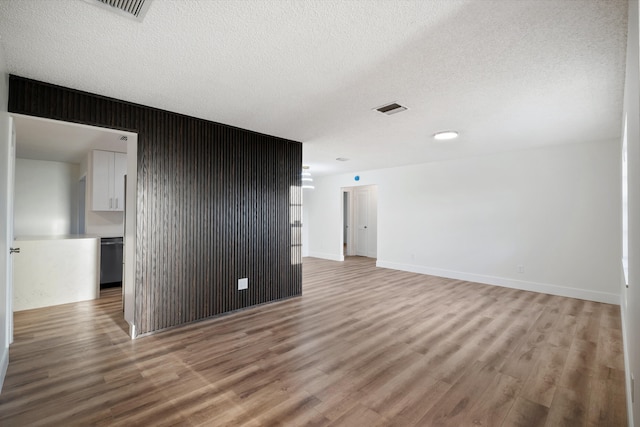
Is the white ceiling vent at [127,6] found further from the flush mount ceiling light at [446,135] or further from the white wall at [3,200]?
the flush mount ceiling light at [446,135]

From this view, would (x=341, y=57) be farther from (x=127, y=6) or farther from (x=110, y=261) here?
(x=110, y=261)

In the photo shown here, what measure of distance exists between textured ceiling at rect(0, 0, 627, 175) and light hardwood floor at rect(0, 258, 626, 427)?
258 centimetres

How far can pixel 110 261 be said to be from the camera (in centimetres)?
556

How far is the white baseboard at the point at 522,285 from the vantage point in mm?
4689

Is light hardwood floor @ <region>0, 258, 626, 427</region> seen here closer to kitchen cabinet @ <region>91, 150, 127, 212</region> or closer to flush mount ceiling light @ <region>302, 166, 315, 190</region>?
kitchen cabinet @ <region>91, 150, 127, 212</region>

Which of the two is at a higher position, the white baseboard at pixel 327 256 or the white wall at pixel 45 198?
the white wall at pixel 45 198

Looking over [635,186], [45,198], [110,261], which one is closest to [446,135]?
[635,186]

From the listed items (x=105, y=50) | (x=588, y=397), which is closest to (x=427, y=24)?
(x=105, y=50)

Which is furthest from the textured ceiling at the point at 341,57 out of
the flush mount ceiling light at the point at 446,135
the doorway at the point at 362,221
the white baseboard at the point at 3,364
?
the doorway at the point at 362,221

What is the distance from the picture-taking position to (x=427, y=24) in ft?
6.18

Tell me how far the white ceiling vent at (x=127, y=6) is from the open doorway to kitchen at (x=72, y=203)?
178 centimetres

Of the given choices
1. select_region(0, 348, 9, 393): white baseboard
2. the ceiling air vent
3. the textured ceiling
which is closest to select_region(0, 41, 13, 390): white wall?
select_region(0, 348, 9, 393): white baseboard

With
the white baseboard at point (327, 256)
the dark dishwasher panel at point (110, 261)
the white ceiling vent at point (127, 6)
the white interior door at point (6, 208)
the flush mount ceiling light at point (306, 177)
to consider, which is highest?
the white ceiling vent at point (127, 6)

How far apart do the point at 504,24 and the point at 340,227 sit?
23.6 feet
